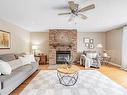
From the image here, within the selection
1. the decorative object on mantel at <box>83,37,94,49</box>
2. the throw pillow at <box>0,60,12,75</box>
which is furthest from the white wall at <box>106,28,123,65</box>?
the throw pillow at <box>0,60,12,75</box>

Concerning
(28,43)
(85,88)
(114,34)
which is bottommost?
(85,88)

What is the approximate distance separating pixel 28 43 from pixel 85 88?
618cm

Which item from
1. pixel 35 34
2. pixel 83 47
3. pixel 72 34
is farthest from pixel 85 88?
pixel 35 34

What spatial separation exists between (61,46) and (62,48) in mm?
150

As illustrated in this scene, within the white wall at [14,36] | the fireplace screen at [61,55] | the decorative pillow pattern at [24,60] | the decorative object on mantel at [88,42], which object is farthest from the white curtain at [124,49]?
the white wall at [14,36]

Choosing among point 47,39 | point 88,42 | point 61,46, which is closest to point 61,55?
point 61,46

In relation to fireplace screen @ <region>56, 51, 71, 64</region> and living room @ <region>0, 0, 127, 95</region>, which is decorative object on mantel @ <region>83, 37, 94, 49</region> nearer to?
living room @ <region>0, 0, 127, 95</region>

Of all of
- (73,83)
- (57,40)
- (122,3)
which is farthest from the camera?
(57,40)

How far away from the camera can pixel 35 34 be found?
9109 mm

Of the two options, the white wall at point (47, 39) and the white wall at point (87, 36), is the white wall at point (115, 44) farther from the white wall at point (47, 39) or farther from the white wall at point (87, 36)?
the white wall at point (47, 39)

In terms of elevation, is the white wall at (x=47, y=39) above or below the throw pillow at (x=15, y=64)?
above

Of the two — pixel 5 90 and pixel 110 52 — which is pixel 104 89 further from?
pixel 110 52

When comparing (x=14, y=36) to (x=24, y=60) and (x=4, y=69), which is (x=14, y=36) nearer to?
A: (x=24, y=60)

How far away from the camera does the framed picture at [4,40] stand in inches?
194
